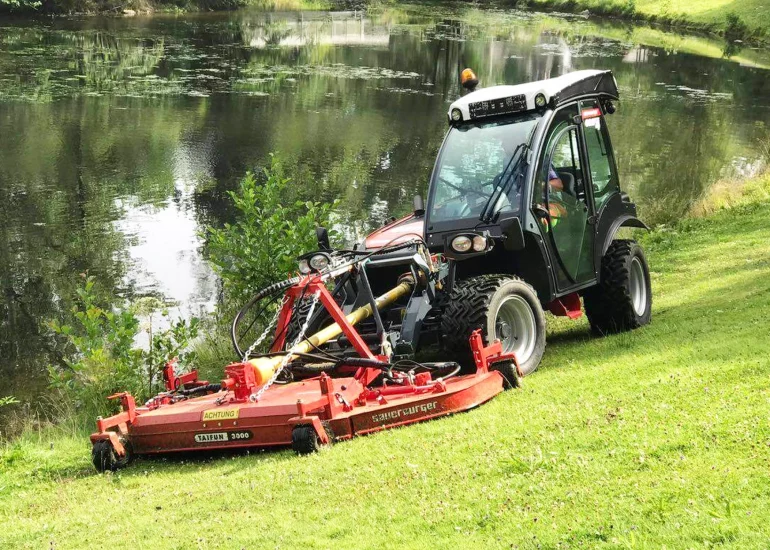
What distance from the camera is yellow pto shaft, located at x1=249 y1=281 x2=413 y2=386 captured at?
7.66 m

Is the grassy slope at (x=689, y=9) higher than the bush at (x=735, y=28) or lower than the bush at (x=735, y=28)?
higher

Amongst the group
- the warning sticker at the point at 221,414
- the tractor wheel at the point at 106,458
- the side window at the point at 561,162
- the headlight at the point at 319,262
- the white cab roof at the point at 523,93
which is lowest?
the tractor wheel at the point at 106,458

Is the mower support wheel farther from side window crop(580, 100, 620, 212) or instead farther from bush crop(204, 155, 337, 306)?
bush crop(204, 155, 337, 306)

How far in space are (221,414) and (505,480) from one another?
2.40 metres

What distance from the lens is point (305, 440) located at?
6980mm

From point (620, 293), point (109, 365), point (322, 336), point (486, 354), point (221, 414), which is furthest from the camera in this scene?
point (109, 365)

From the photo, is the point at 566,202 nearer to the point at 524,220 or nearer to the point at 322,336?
the point at 524,220

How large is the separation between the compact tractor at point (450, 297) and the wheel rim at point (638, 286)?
2 centimetres

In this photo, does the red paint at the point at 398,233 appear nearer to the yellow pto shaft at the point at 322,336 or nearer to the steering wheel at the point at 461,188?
the steering wheel at the point at 461,188

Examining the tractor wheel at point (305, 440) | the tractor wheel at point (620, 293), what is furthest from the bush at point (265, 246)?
the tractor wheel at point (305, 440)

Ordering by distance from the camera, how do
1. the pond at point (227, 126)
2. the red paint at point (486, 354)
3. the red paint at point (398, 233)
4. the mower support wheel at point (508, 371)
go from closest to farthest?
the red paint at point (486, 354)
the mower support wheel at point (508, 371)
the red paint at point (398, 233)
the pond at point (227, 126)

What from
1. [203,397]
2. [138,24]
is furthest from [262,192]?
[138,24]

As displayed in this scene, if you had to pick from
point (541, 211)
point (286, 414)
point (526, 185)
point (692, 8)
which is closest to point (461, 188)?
point (526, 185)

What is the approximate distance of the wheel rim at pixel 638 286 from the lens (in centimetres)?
1098
